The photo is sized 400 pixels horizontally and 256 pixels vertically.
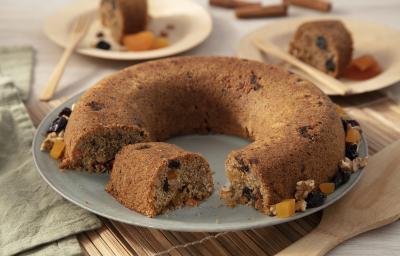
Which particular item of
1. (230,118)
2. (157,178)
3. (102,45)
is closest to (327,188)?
(157,178)

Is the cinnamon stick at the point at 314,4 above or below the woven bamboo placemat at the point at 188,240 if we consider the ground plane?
above

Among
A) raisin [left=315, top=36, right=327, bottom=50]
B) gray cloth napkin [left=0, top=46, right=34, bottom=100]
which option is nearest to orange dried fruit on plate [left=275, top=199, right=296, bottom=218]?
raisin [left=315, top=36, right=327, bottom=50]

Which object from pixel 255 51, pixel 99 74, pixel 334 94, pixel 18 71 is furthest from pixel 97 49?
pixel 334 94

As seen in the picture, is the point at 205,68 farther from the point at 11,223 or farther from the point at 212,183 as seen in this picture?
the point at 11,223

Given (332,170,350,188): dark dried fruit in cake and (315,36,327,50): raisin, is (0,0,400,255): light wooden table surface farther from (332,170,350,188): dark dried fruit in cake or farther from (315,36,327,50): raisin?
(315,36,327,50): raisin

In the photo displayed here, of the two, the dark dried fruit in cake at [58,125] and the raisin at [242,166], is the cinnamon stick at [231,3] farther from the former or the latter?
the raisin at [242,166]

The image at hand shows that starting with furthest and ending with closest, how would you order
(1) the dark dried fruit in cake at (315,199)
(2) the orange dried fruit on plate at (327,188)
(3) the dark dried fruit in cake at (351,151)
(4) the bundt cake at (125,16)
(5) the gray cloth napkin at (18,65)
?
(4) the bundt cake at (125,16) → (5) the gray cloth napkin at (18,65) → (3) the dark dried fruit in cake at (351,151) → (2) the orange dried fruit on plate at (327,188) → (1) the dark dried fruit in cake at (315,199)

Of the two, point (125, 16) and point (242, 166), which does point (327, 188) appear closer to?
point (242, 166)

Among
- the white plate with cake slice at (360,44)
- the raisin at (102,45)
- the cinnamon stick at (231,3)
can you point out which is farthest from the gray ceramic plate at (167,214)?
the cinnamon stick at (231,3)
